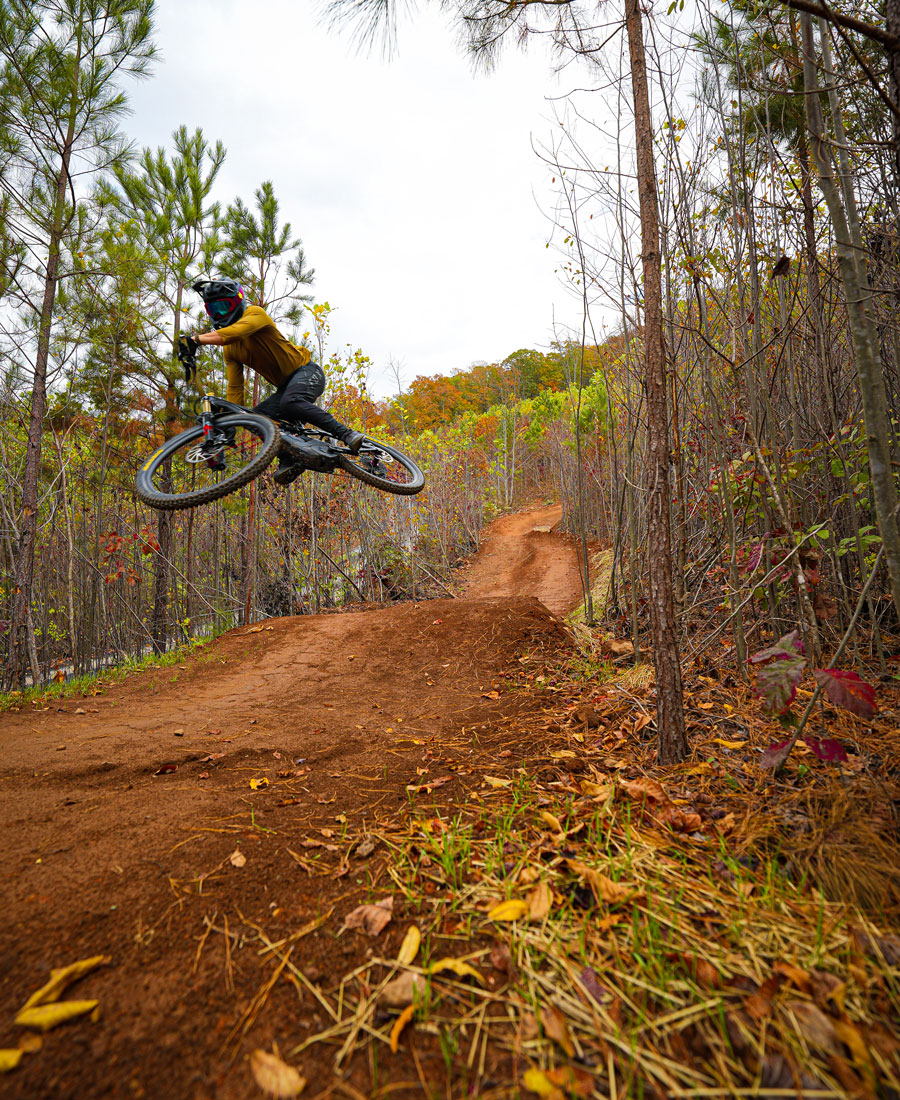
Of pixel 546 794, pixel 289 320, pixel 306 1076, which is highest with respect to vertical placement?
pixel 289 320

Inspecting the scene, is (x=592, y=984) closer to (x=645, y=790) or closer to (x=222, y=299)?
(x=645, y=790)

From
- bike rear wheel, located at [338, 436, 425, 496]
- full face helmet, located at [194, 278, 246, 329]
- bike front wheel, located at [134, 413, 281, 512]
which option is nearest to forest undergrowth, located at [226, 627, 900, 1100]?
bike front wheel, located at [134, 413, 281, 512]

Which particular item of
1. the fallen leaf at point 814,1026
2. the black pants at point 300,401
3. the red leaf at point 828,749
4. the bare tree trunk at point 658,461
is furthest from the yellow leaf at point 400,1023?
the black pants at point 300,401

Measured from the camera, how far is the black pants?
12.5 feet

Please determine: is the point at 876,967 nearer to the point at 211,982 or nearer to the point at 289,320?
the point at 211,982

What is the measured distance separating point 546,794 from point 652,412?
5.30 feet

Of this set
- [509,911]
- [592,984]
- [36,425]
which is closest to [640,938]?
Answer: [592,984]

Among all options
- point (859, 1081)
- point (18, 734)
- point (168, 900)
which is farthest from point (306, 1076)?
point (18, 734)

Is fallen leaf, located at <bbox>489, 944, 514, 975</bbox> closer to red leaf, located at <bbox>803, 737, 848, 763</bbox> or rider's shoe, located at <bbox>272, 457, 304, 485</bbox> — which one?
red leaf, located at <bbox>803, 737, 848, 763</bbox>

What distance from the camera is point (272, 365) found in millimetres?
3824

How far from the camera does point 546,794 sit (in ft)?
6.40

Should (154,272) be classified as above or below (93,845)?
above

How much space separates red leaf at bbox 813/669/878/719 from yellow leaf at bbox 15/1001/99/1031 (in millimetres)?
1881

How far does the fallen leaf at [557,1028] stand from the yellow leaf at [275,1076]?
1.52 feet
